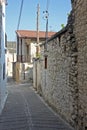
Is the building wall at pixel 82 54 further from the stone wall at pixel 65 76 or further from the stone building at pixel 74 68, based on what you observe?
the stone wall at pixel 65 76

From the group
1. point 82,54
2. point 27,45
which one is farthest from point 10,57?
point 82,54

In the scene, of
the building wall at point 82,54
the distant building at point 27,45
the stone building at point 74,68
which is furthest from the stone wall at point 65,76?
the distant building at point 27,45

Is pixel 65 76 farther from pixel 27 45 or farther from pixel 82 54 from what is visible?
pixel 27 45

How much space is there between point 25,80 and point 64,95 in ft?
80.8

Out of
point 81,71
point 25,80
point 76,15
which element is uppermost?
point 76,15

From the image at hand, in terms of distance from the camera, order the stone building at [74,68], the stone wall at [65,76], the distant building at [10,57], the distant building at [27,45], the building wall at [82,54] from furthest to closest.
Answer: the distant building at [10,57] → the distant building at [27,45] → the stone wall at [65,76] → the stone building at [74,68] → the building wall at [82,54]

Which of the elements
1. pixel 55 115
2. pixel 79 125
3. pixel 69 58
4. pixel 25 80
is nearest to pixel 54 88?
pixel 55 115

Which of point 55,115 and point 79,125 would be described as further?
point 55,115

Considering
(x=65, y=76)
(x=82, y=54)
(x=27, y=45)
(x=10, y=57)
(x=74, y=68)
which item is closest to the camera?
(x=82, y=54)

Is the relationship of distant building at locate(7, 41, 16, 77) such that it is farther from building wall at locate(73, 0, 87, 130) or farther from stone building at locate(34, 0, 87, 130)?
building wall at locate(73, 0, 87, 130)

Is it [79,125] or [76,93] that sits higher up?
[76,93]

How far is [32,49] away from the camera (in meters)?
43.8

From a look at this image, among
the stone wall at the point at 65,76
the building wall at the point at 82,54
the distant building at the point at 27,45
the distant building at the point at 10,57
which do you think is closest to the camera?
the building wall at the point at 82,54

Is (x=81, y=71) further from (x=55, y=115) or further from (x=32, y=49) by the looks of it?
(x=32, y=49)
